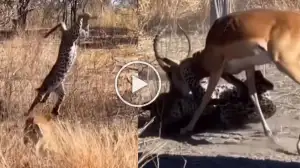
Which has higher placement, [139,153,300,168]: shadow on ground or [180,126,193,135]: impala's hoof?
[180,126,193,135]: impala's hoof

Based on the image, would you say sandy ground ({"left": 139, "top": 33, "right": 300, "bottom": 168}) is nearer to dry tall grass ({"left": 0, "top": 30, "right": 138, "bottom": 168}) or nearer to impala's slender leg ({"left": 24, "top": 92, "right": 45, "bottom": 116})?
dry tall grass ({"left": 0, "top": 30, "right": 138, "bottom": 168})

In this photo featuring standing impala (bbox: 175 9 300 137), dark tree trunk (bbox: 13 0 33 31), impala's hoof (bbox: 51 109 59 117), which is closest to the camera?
standing impala (bbox: 175 9 300 137)

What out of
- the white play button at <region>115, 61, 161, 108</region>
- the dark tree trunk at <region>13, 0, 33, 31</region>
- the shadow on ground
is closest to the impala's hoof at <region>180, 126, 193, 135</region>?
the shadow on ground

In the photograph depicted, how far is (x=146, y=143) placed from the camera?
4336 millimetres

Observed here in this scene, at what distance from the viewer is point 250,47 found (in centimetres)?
421

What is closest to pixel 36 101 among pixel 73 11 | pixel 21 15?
pixel 73 11

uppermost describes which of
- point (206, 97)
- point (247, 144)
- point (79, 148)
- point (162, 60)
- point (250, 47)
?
point (250, 47)

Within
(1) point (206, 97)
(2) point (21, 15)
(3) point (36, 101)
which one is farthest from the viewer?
(2) point (21, 15)

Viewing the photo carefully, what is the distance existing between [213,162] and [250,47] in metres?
0.65

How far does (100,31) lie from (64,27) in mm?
263

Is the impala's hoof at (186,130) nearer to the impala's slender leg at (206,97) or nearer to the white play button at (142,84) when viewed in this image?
the impala's slender leg at (206,97)

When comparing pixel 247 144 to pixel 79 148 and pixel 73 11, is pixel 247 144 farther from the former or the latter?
pixel 73 11

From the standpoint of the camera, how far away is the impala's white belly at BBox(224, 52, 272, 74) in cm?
416

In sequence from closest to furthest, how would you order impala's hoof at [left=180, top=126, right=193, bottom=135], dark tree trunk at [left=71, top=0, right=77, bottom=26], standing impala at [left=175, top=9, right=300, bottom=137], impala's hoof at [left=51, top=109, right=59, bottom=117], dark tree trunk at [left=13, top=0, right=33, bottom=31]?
standing impala at [left=175, top=9, right=300, bottom=137]
impala's hoof at [left=180, top=126, right=193, bottom=135]
dark tree trunk at [left=71, top=0, right=77, bottom=26]
impala's hoof at [left=51, top=109, right=59, bottom=117]
dark tree trunk at [left=13, top=0, right=33, bottom=31]
